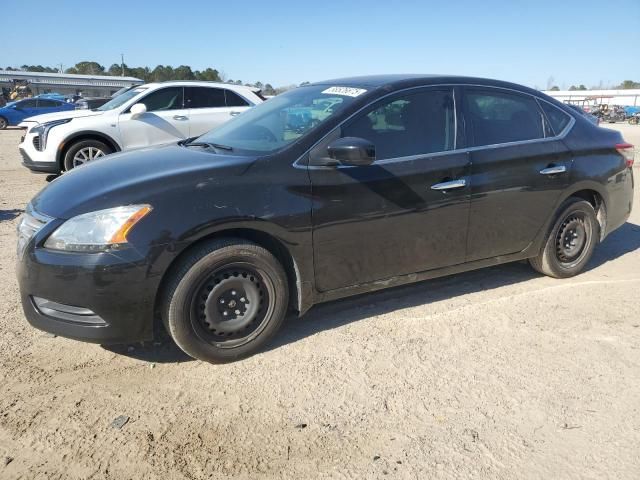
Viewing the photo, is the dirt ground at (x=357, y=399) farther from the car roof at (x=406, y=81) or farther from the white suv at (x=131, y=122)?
the white suv at (x=131, y=122)

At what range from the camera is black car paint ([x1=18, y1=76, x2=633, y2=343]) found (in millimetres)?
2939

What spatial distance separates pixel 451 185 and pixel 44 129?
7.33m

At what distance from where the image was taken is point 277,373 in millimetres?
3195

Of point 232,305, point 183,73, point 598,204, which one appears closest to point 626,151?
point 598,204

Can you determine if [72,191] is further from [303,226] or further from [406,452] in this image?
[406,452]

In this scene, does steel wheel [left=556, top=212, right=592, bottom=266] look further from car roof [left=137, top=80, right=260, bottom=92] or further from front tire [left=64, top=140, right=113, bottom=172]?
front tire [left=64, top=140, right=113, bottom=172]

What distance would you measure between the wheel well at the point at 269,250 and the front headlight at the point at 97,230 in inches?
12.7

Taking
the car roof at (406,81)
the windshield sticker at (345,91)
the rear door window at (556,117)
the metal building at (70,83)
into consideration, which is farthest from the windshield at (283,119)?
the metal building at (70,83)

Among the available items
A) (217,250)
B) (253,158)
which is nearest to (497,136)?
(253,158)

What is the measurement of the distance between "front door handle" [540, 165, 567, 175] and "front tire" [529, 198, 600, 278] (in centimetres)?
33

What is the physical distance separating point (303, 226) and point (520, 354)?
1.64 metres

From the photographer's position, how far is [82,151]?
339 inches

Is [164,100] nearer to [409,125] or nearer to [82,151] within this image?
[82,151]

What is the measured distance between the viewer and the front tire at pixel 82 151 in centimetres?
854
